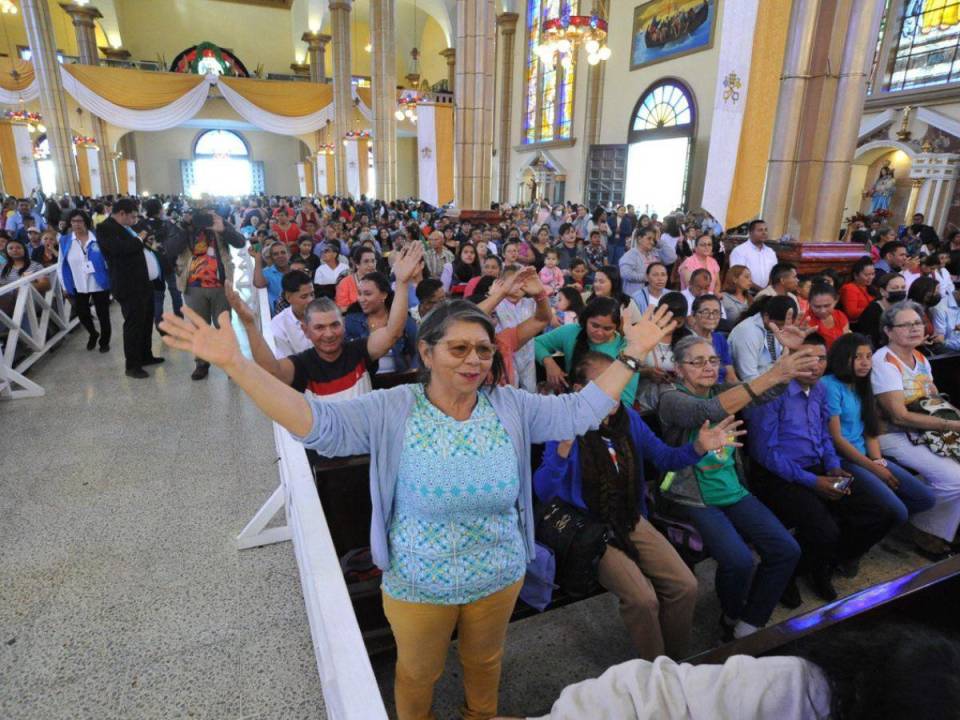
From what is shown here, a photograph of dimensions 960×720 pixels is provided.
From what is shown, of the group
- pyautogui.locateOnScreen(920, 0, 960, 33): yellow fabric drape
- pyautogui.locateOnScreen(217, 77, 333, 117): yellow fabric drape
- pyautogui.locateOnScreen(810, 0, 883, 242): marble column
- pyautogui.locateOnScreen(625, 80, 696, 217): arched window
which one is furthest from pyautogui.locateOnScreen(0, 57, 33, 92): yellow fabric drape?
pyautogui.locateOnScreen(920, 0, 960, 33): yellow fabric drape

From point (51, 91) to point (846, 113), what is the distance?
19.2m

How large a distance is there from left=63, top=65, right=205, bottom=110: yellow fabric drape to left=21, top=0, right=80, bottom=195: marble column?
2.38ft

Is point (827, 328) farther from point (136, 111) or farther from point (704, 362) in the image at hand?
point (136, 111)

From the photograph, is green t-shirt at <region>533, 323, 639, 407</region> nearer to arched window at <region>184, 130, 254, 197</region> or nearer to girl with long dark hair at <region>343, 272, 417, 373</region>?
girl with long dark hair at <region>343, 272, 417, 373</region>

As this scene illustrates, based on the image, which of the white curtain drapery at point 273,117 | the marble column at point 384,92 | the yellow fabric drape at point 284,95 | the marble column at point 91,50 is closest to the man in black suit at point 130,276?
the marble column at point 384,92

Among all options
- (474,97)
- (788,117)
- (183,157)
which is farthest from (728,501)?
(183,157)

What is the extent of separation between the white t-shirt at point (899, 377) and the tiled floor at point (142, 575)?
3.37 m

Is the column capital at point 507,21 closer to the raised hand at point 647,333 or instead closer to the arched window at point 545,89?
the arched window at point 545,89

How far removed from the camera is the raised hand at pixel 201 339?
A: 129cm

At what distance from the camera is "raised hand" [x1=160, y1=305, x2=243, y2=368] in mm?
1293

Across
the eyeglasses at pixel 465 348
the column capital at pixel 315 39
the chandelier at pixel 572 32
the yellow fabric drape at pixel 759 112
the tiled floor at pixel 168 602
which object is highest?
the column capital at pixel 315 39

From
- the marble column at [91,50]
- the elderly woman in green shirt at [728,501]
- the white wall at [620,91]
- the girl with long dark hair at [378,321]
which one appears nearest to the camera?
the elderly woman in green shirt at [728,501]

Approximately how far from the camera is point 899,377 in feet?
10.5

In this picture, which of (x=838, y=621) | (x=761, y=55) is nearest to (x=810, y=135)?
(x=761, y=55)
